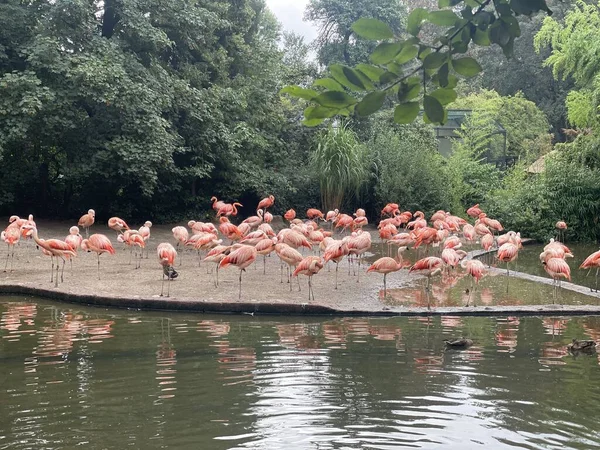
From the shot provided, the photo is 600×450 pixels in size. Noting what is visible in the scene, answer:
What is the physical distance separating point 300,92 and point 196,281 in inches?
360

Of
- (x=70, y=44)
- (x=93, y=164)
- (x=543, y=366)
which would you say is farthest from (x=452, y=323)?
(x=70, y=44)

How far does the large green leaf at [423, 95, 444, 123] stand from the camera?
1554 millimetres

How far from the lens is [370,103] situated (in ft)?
4.86

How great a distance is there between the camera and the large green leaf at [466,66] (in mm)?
1545

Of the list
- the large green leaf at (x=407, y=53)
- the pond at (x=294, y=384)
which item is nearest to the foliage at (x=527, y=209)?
the pond at (x=294, y=384)

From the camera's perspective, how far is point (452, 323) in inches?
317

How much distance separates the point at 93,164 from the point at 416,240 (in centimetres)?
754

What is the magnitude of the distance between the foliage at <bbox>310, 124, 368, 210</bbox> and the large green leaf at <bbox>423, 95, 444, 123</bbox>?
59.4ft

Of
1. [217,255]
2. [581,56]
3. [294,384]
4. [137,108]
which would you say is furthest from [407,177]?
[294,384]

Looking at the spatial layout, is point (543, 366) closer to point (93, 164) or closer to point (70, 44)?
point (93, 164)

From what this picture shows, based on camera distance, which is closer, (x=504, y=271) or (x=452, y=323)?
(x=452, y=323)

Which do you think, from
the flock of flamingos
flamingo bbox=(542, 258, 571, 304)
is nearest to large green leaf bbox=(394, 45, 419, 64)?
the flock of flamingos

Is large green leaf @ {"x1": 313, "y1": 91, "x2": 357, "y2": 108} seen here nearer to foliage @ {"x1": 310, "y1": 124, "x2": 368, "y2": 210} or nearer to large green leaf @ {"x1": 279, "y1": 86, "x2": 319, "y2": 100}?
large green leaf @ {"x1": 279, "y1": 86, "x2": 319, "y2": 100}

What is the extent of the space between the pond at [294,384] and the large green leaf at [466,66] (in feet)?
10.6
